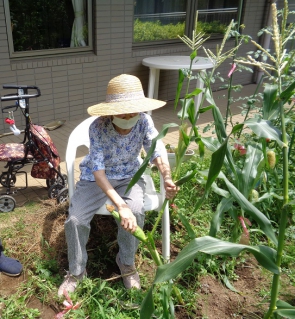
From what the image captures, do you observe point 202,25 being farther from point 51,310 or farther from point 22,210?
point 51,310

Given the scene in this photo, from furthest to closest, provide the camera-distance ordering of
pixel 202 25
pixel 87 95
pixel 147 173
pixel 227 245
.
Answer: pixel 202 25 → pixel 87 95 → pixel 147 173 → pixel 227 245

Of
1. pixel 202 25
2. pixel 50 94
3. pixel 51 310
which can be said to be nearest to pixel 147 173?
pixel 51 310

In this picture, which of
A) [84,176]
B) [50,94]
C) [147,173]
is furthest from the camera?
[50,94]

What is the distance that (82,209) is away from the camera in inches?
79.5

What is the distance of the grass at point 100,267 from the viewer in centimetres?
196

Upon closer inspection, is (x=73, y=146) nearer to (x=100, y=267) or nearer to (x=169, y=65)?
(x=100, y=267)

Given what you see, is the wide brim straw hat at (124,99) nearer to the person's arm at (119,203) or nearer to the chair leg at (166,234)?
the person's arm at (119,203)

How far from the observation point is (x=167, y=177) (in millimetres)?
2035

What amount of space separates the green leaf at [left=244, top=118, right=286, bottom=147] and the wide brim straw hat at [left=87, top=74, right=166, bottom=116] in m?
0.80

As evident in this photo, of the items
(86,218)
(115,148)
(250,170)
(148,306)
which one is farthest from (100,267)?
(250,170)

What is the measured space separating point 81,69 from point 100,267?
10.5ft

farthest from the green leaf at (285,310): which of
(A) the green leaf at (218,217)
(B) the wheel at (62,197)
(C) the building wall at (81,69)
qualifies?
(C) the building wall at (81,69)

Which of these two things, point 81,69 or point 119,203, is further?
point 81,69

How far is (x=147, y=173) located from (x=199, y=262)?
721 millimetres
